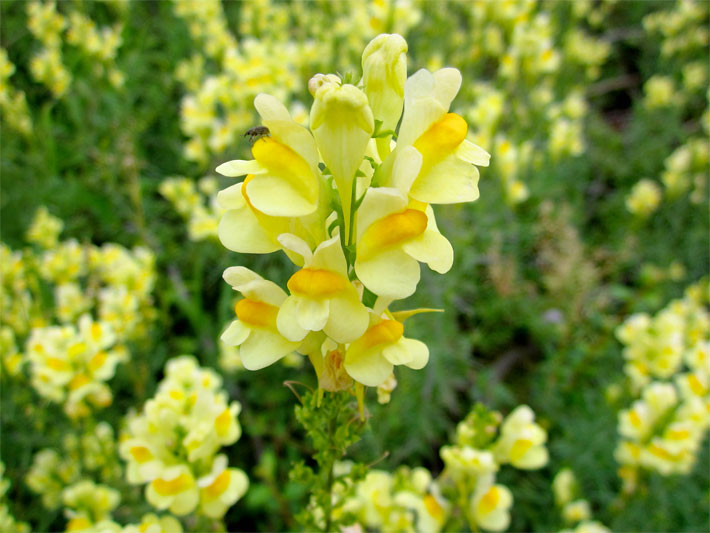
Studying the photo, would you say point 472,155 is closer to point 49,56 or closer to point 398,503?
point 398,503

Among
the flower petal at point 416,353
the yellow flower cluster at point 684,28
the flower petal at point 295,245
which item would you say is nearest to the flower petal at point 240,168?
the flower petal at point 295,245

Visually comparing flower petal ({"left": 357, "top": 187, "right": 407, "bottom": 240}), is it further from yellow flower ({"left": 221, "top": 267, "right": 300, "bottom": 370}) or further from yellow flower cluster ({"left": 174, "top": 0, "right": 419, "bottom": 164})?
yellow flower cluster ({"left": 174, "top": 0, "right": 419, "bottom": 164})

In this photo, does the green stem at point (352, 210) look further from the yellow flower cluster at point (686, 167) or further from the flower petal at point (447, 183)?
the yellow flower cluster at point (686, 167)

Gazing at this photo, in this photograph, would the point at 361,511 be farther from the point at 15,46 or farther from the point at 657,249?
the point at 15,46

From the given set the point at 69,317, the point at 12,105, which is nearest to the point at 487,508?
the point at 69,317

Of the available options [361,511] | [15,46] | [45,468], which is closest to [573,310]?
[361,511]

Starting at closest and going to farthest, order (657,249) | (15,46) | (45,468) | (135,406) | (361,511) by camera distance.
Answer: (361,511) → (45,468) → (135,406) → (657,249) → (15,46)

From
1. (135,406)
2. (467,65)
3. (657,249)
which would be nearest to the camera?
(135,406)

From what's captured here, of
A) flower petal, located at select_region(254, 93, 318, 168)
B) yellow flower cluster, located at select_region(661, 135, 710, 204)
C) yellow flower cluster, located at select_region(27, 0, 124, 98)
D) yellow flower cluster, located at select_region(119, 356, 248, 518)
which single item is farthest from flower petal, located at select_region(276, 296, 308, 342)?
yellow flower cluster, located at select_region(661, 135, 710, 204)

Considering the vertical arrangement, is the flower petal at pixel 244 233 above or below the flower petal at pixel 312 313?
above
